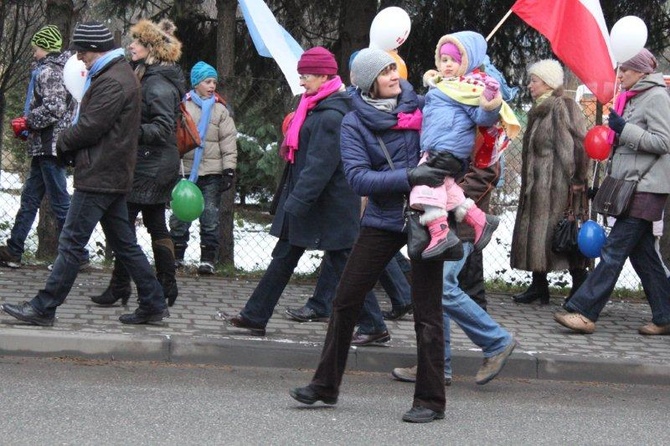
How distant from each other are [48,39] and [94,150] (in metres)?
2.59

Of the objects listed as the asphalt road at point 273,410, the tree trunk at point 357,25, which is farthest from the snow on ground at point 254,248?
the asphalt road at point 273,410

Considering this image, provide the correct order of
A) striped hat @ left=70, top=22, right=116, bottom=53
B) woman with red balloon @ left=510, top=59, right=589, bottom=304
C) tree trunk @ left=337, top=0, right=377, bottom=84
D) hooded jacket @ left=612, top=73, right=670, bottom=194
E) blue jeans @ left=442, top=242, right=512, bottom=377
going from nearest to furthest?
1. blue jeans @ left=442, top=242, right=512, bottom=377
2. striped hat @ left=70, top=22, right=116, bottom=53
3. hooded jacket @ left=612, top=73, right=670, bottom=194
4. woman with red balloon @ left=510, top=59, right=589, bottom=304
5. tree trunk @ left=337, top=0, right=377, bottom=84

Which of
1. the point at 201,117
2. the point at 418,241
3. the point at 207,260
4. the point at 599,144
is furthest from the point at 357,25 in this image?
the point at 418,241

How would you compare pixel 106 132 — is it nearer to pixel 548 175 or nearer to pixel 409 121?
pixel 409 121

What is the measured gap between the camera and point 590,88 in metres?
8.87

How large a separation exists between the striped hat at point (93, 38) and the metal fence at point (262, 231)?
334 centimetres

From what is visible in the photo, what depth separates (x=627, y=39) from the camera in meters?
8.14

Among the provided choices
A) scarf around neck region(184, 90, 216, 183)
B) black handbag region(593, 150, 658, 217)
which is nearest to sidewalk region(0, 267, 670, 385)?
black handbag region(593, 150, 658, 217)

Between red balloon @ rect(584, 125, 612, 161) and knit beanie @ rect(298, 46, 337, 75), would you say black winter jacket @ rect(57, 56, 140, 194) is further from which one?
red balloon @ rect(584, 125, 612, 161)

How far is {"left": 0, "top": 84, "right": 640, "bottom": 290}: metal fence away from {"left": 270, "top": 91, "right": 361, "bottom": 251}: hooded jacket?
342 cm

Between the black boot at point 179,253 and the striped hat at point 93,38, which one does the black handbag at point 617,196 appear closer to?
the striped hat at point 93,38

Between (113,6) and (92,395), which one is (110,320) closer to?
(92,395)

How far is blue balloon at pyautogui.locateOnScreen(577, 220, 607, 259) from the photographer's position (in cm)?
870

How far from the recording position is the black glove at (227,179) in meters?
10.5
